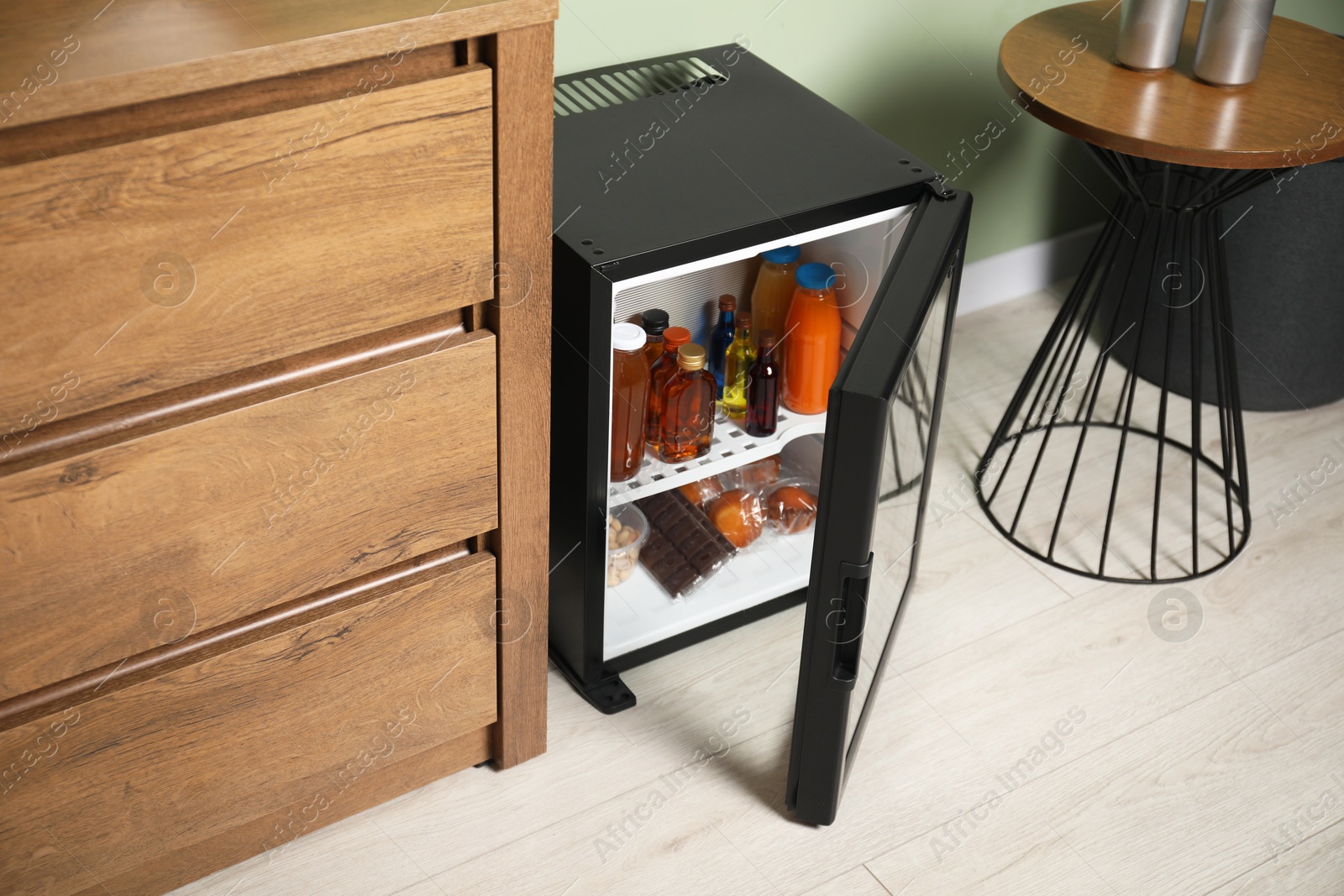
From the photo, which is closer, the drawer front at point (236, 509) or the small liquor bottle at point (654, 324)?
the drawer front at point (236, 509)

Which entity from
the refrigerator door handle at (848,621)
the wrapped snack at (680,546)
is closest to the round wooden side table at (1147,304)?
the wrapped snack at (680,546)

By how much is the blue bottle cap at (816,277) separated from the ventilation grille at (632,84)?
270mm

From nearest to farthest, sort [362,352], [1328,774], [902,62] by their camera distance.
Answer: [362,352]
[1328,774]
[902,62]

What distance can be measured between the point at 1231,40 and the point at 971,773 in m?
0.95

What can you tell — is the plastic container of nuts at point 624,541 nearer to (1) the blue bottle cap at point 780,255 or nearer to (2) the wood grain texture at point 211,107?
(1) the blue bottle cap at point 780,255

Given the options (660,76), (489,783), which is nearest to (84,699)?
(489,783)

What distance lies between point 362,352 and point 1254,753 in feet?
3.96

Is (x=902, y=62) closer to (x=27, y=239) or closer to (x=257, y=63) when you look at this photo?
(x=257, y=63)

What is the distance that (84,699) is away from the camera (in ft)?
3.58

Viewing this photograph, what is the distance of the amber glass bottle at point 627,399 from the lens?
1405 millimetres

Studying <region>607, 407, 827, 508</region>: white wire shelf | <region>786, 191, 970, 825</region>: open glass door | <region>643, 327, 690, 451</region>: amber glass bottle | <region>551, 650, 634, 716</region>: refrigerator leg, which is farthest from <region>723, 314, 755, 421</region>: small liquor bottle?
<region>551, 650, 634, 716</region>: refrigerator leg

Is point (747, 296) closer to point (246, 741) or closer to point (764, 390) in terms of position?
point (764, 390)

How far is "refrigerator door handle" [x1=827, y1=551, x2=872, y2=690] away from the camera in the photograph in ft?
3.93

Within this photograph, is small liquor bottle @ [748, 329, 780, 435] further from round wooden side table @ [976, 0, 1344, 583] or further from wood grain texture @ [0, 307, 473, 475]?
wood grain texture @ [0, 307, 473, 475]
